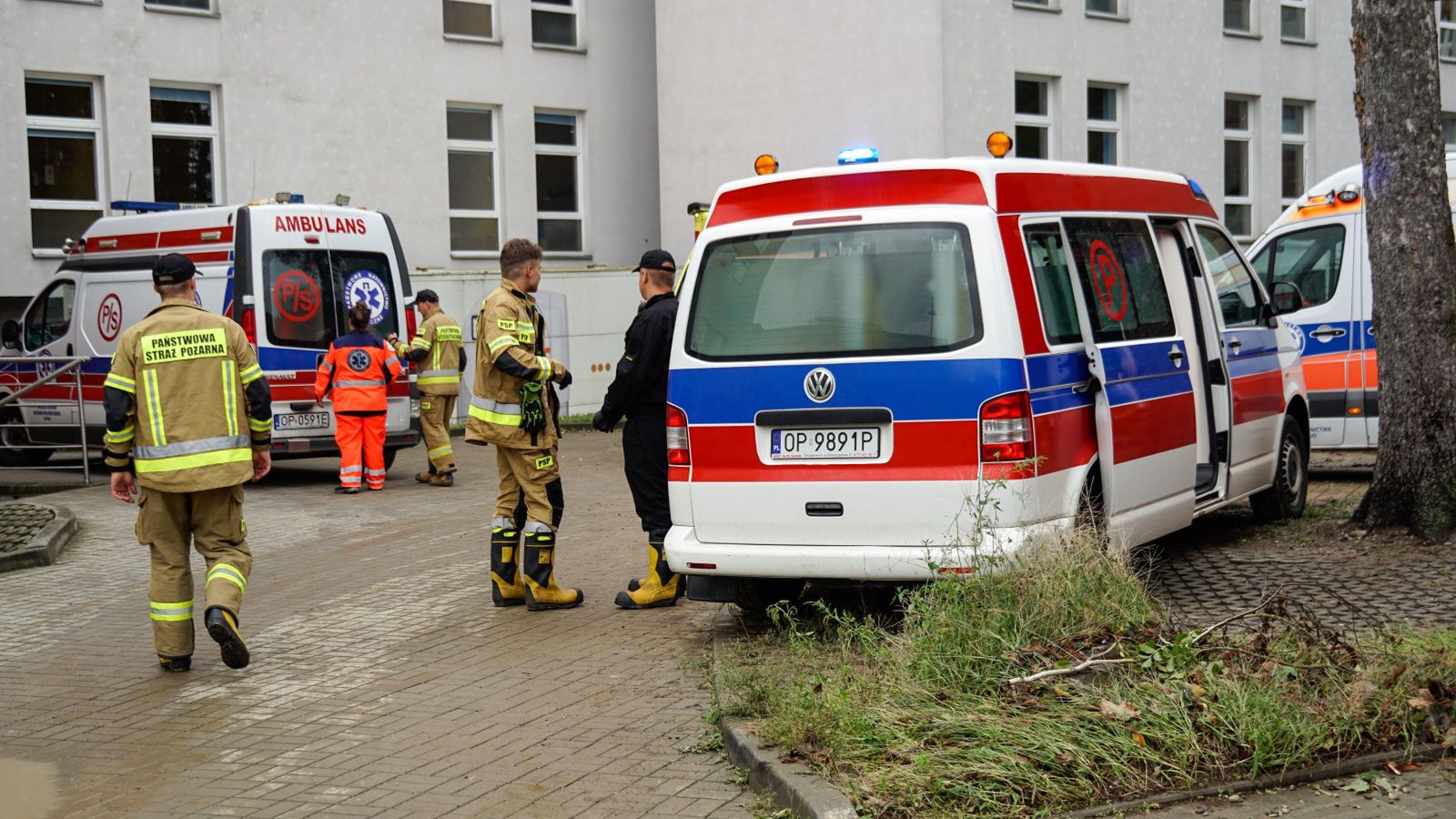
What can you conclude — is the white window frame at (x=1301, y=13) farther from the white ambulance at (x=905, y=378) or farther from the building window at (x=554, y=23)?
the white ambulance at (x=905, y=378)

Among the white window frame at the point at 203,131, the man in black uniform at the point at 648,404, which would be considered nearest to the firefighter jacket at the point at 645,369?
the man in black uniform at the point at 648,404

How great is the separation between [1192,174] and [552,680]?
72.6 feet

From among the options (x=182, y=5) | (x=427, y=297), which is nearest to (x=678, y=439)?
A: (x=427, y=297)

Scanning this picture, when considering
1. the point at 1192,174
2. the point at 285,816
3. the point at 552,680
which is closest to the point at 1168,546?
the point at 552,680

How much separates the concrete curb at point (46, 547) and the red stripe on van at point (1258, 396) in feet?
25.6

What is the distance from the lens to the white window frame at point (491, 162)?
25094 mm

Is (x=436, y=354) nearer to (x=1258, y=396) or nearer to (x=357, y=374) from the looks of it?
(x=357, y=374)

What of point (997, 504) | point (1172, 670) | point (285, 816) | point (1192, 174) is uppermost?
point (1192, 174)

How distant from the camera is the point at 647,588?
8820mm

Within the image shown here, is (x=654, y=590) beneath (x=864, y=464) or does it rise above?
beneath

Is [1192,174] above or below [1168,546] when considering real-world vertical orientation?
above

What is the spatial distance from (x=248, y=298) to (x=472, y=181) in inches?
415

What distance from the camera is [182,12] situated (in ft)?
71.7

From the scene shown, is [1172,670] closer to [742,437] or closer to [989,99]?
[742,437]
